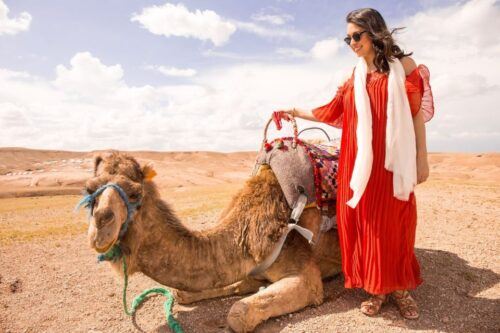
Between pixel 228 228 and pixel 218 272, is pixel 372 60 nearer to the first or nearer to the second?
pixel 228 228

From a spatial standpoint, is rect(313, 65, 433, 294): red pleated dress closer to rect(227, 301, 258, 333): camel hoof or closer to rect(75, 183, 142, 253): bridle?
rect(227, 301, 258, 333): camel hoof

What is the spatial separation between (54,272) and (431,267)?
5744 mm

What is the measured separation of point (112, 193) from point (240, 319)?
5.13 ft

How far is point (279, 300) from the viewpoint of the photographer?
3.63 meters

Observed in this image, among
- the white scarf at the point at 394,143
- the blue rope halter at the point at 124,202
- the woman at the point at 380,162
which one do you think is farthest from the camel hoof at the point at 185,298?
the white scarf at the point at 394,143

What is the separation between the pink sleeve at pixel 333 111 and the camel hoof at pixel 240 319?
222 cm

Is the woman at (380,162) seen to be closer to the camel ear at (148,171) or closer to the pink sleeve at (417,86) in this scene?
the pink sleeve at (417,86)

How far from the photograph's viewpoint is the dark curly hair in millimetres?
3574

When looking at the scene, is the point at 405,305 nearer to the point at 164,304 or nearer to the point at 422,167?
the point at 422,167

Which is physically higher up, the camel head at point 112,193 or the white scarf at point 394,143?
the white scarf at point 394,143


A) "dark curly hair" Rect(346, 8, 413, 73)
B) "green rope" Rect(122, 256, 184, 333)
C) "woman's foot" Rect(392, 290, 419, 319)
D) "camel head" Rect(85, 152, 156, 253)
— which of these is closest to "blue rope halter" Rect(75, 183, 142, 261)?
"camel head" Rect(85, 152, 156, 253)

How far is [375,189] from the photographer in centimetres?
371

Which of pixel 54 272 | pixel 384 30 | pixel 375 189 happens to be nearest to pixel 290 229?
pixel 375 189

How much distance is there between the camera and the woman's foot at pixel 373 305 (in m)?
3.76
